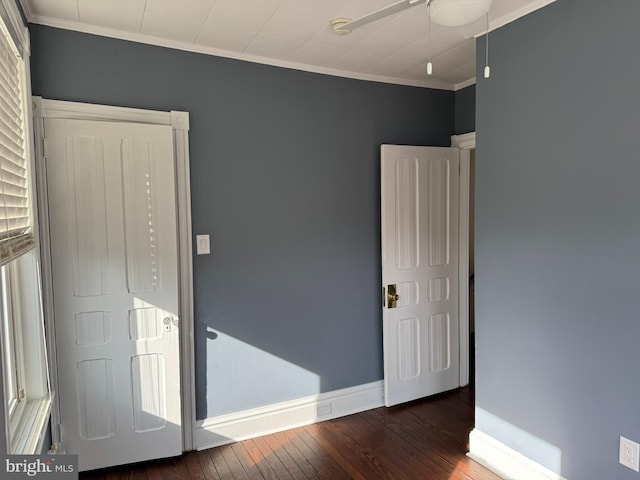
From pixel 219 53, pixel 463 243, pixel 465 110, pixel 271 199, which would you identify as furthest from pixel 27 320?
pixel 465 110

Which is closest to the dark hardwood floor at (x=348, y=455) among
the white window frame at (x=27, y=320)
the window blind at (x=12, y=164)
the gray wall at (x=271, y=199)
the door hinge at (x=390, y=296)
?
the gray wall at (x=271, y=199)

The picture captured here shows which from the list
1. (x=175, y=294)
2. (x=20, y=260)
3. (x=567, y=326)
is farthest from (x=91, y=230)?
(x=567, y=326)

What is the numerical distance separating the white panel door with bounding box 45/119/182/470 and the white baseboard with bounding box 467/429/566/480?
179cm

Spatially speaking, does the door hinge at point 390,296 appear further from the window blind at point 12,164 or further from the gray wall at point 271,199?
the window blind at point 12,164

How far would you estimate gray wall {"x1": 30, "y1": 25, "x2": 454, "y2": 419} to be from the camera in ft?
8.41

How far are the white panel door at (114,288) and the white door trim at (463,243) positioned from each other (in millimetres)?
2251

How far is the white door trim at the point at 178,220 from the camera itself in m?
2.29

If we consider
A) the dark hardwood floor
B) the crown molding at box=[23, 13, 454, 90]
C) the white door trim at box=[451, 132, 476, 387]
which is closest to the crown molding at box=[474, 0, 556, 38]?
the crown molding at box=[23, 13, 454, 90]

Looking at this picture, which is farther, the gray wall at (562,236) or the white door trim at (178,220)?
the white door trim at (178,220)

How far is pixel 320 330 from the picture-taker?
3.15 meters

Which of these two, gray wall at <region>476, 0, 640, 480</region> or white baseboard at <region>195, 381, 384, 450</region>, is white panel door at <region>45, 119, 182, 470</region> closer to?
white baseboard at <region>195, 381, 384, 450</region>

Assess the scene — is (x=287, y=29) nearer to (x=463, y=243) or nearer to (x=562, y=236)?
(x=562, y=236)

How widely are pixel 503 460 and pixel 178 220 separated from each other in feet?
7.63

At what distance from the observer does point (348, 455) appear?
8.86 ft
